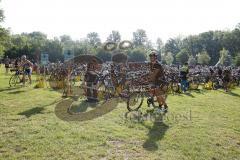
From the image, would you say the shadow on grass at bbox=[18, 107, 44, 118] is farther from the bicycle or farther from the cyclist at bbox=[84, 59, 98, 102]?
the bicycle

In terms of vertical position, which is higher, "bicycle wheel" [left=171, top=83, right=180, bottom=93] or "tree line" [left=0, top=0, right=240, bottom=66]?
"tree line" [left=0, top=0, right=240, bottom=66]

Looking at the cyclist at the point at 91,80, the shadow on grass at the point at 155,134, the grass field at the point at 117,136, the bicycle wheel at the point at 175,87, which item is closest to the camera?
the grass field at the point at 117,136

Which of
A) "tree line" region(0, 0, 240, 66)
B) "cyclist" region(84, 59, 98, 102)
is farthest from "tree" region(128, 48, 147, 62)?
"cyclist" region(84, 59, 98, 102)

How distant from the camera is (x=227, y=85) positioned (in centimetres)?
2119

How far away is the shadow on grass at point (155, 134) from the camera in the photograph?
6.71m

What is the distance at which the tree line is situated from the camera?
240 ft

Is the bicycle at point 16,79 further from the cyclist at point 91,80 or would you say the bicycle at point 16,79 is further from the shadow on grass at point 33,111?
the shadow on grass at point 33,111

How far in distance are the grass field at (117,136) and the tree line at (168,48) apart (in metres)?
51.9

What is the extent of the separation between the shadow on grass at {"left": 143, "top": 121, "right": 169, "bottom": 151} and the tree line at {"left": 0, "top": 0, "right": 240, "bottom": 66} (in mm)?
52845

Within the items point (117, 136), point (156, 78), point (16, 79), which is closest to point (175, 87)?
point (156, 78)

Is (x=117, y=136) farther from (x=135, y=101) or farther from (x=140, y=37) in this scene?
(x=140, y=37)

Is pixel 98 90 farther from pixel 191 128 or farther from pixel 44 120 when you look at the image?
pixel 191 128

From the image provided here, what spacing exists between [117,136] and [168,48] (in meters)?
106

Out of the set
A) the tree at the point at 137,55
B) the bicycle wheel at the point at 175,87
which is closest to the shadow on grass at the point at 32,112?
the bicycle wheel at the point at 175,87
